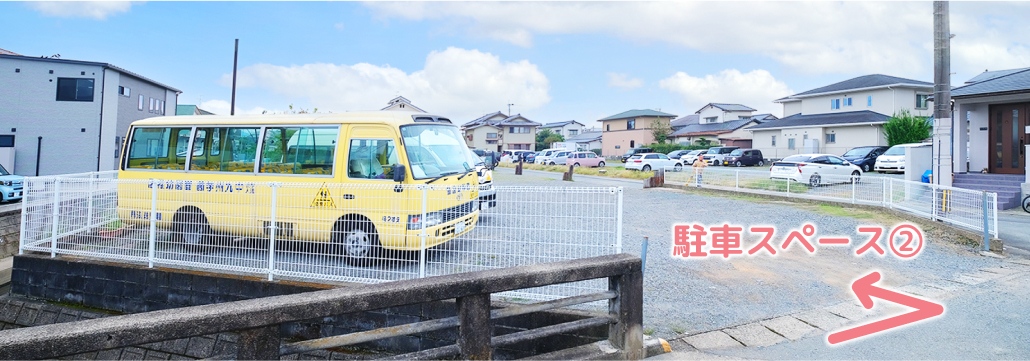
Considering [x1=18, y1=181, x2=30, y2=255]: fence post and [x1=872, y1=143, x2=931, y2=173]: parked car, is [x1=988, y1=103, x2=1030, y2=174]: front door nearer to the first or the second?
[x1=872, y1=143, x2=931, y2=173]: parked car

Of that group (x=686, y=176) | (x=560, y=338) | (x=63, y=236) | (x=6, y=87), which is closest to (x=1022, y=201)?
(x=686, y=176)

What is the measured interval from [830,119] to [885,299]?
1265 inches

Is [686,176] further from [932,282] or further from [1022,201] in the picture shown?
[932,282]

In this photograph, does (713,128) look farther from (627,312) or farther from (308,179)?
(627,312)

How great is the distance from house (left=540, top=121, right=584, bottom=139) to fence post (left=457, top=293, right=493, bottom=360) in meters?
73.0

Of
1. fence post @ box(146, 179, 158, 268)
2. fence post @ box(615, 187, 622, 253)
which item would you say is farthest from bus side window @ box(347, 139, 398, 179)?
fence post @ box(615, 187, 622, 253)

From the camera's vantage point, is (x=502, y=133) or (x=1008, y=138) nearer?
(x=1008, y=138)

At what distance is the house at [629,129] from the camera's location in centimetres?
5031

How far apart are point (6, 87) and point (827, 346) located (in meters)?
28.3

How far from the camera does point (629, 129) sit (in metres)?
52.1

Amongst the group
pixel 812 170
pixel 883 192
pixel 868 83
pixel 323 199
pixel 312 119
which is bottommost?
pixel 323 199

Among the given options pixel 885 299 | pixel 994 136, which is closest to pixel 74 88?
pixel 885 299

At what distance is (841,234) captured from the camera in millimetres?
8898

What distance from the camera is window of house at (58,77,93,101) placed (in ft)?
70.1
